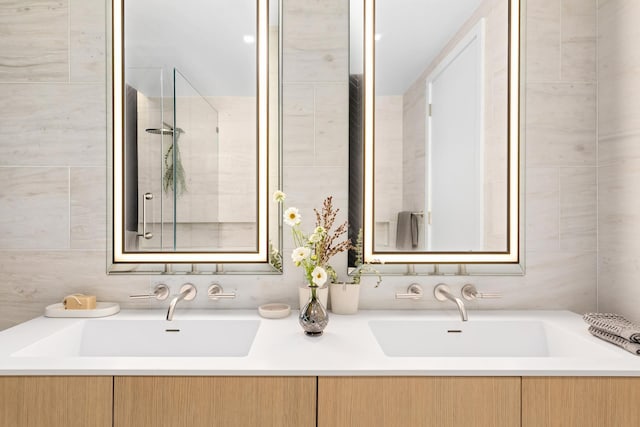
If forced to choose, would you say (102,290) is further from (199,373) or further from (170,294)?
(199,373)

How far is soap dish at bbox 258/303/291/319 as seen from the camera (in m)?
1.46

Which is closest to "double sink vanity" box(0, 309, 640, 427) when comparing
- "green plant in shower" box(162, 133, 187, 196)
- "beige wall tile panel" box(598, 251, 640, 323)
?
"beige wall tile panel" box(598, 251, 640, 323)

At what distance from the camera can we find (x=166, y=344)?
1440mm

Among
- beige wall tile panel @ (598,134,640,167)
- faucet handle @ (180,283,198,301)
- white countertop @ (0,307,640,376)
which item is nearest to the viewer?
white countertop @ (0,307,640,376)

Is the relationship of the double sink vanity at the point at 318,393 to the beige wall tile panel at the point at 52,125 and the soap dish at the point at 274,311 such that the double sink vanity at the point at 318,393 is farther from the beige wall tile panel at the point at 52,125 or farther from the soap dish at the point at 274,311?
the beige wall tile panel at the point at 52,125

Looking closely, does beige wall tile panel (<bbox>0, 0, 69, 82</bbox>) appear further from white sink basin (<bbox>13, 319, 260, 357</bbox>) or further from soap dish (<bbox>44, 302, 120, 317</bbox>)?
white sink basin (<bbox>13, 319, 260, 357</bbox>)

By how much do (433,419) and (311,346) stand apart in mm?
373

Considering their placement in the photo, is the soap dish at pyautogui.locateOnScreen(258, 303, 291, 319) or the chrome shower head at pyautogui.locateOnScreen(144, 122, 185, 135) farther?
the chrome shower head at pyautogui.locateOnScreen(144, 122, 185, 135)

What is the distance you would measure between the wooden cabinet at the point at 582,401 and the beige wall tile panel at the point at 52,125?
5.45ft

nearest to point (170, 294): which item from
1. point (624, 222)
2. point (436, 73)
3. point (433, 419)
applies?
point (433, 419)

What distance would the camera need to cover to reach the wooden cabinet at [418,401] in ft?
3.26

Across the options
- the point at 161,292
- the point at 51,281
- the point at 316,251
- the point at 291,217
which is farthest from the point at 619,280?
the point at 51,281

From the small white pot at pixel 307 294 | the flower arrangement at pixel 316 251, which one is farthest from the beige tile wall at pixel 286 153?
the flower arrangement at pixel 316 251

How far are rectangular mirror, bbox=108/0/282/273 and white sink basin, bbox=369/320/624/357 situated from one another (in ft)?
1.86
